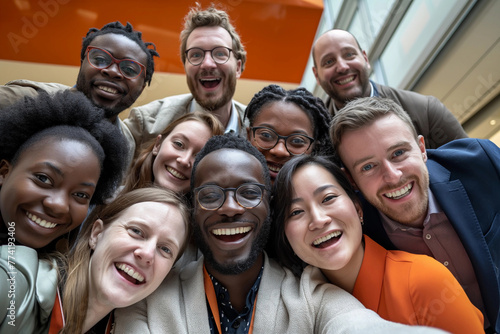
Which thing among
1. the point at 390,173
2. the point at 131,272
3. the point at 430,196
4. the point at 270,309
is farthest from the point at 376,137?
the point at 131,272

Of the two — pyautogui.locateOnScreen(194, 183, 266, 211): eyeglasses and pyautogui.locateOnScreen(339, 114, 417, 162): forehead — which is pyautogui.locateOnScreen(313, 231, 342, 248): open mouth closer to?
pyautogui.locateOnScreen(194, 183, 266, 211): eyeglasses

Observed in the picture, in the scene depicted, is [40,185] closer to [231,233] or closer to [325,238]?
[231,233]

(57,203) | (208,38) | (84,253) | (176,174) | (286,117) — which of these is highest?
(57,203)

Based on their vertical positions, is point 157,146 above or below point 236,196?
below

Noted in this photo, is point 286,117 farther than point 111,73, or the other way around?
point 111,73

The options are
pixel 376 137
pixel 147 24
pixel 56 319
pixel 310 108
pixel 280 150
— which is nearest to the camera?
pixel 56 319

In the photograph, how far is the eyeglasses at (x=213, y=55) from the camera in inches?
129

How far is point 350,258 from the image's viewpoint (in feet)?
6.31

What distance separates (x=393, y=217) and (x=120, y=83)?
2.11 meters

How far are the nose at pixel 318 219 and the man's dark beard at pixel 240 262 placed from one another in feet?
0.82

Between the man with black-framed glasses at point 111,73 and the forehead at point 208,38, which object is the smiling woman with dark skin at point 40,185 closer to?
the man with black-framed glasses at point 111,73

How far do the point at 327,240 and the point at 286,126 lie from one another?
3.04 feet

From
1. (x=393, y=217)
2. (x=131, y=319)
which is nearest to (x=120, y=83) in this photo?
(x=131, y=319)

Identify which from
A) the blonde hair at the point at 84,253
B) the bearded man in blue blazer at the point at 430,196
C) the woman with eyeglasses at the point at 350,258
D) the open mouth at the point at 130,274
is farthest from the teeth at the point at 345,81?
the open mouth at the point at 130,274
